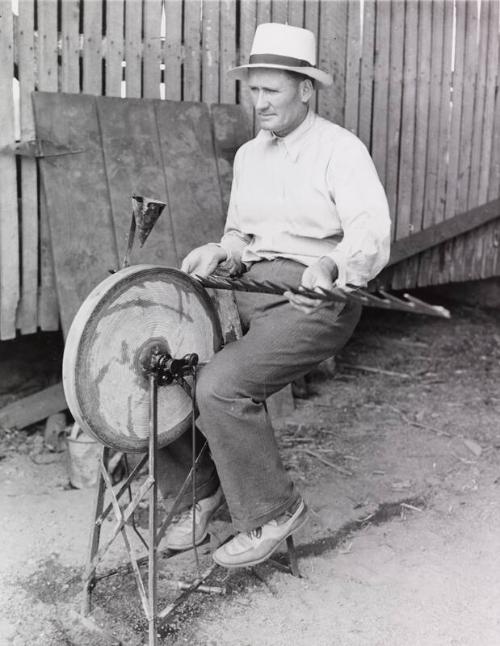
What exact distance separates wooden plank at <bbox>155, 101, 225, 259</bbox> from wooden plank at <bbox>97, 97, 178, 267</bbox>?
49 mm

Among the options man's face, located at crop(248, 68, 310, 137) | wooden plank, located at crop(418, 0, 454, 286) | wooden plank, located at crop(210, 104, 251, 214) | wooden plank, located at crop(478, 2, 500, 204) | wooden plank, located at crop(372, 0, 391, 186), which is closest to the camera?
man's face, located at crop(248, 68, 310, 137)

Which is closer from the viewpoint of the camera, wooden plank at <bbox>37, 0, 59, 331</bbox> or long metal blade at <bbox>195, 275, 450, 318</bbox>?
long metal blade at <bbox>195, 275, 450, 318</bbox>

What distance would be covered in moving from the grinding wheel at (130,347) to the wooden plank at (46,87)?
5.57ft

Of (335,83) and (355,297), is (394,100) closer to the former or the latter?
(335,83)

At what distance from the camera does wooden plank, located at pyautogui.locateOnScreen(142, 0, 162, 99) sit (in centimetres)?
431

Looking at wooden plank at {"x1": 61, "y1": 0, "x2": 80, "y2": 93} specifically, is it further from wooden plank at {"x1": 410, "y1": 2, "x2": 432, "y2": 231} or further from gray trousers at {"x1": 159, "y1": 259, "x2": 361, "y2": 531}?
wooden plank at {"x1": 410, "y1": 2, "x2": 432, "y2": 231}

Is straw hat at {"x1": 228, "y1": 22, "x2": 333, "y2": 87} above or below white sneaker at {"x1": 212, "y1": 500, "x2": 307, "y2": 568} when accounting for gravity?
above

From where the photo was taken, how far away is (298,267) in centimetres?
313

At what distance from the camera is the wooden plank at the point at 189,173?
4.44 m

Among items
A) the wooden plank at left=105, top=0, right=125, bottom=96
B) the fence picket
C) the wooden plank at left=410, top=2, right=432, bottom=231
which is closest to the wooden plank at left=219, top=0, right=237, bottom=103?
the fence picket

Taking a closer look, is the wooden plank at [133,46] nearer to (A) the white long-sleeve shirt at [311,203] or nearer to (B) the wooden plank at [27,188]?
(B) the wooden plank at [27,188]

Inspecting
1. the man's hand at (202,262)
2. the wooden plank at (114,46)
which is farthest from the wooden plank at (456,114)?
the man's hand at (202,262)

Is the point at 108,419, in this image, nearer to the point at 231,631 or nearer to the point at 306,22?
the point at 231,631

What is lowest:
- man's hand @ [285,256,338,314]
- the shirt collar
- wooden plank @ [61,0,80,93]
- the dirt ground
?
the dirt ground
